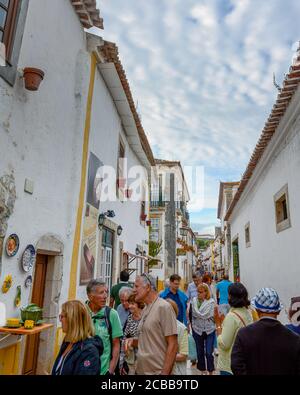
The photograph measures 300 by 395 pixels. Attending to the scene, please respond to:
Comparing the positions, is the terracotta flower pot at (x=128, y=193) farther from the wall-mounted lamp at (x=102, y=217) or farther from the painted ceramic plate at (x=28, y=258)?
the painted ceramic plate at (x=28, y=258)

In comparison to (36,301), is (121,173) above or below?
above

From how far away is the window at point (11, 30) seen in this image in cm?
410

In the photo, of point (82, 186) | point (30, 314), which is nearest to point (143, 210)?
point (82, 186)

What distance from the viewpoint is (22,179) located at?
14.2ft

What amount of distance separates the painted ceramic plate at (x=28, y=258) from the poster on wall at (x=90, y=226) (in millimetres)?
1831

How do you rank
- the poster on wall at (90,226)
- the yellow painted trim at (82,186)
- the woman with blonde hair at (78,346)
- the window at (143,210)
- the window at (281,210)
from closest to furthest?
the woman with blonde hair at (78,346) < the yellow painted trim at (82,186) < the window at (281,210) < the poster on wall at (90,226) < the window at (143,210)

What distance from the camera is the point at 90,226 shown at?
270 inches

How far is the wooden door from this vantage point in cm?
473

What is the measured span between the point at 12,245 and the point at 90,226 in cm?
284

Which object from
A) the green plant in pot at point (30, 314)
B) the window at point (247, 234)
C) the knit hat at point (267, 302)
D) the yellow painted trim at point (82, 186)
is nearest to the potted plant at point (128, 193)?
the yellow painted trim at point (82, 186)

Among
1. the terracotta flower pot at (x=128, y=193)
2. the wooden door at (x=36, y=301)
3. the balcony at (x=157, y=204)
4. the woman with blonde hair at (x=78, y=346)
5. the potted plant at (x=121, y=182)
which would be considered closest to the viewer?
the woman with blonde hair at (x=78, y=346)

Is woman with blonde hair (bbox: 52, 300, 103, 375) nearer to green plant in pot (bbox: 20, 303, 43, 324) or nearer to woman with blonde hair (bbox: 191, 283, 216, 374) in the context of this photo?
green plant in pot (bbox: 20, 303, 43, 324)

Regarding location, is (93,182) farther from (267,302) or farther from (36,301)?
(267,302)

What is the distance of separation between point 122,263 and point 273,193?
543 centimetres
